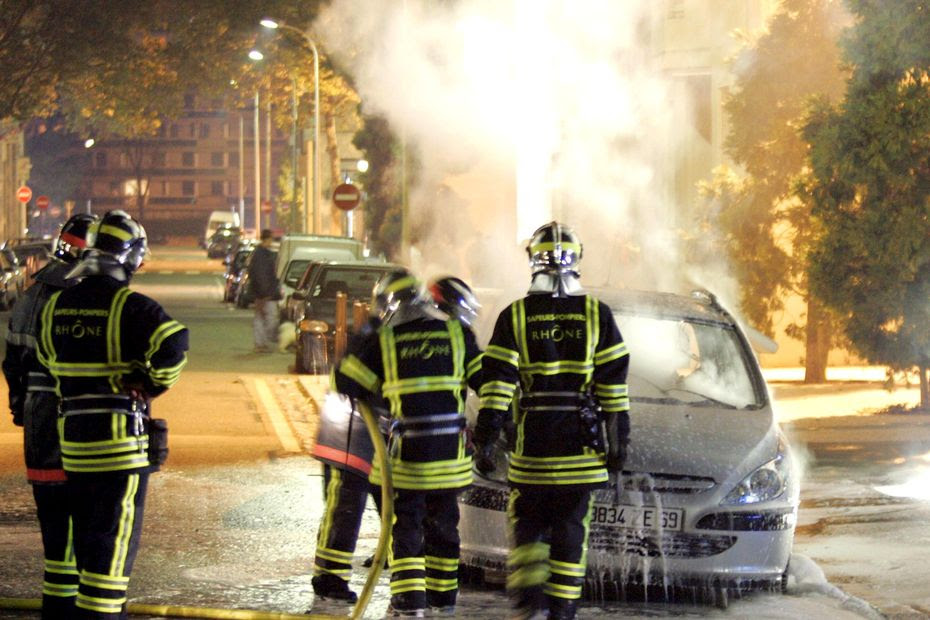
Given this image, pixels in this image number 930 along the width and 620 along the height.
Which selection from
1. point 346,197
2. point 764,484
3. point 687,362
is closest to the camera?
Answer: point 764,484

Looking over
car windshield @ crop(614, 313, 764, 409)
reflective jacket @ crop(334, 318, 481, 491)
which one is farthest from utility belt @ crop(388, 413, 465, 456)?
car windshield @ crop(614, 313, 764, 409)

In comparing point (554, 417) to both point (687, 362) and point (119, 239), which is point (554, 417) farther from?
point (687, 362)

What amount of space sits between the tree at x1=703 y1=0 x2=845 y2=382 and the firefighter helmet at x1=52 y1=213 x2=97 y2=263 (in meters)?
11.6

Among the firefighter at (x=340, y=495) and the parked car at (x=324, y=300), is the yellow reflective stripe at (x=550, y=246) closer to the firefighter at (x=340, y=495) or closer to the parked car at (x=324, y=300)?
the firefighter at (x=340, y=495)

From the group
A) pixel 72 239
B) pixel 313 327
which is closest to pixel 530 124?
pixel 313 327

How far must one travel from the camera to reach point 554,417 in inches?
255

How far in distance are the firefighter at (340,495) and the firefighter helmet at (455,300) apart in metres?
0.70

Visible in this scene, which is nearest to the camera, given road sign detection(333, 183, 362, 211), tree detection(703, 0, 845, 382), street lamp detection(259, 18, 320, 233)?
tree detection(703, 0, 845, 382)

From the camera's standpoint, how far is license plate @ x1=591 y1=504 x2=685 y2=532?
7.21 meters

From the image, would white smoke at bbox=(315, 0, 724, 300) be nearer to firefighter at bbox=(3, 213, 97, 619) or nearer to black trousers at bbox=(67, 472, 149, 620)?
firefighter at bbox=(3, 213, 97, 619)

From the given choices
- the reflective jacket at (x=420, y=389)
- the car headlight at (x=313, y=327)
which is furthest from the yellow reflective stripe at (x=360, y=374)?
the car headlight at (x=313, y=327)

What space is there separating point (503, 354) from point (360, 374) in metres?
0.62

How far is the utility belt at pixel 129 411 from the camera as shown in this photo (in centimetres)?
578

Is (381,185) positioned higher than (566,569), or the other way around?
(381,185)
